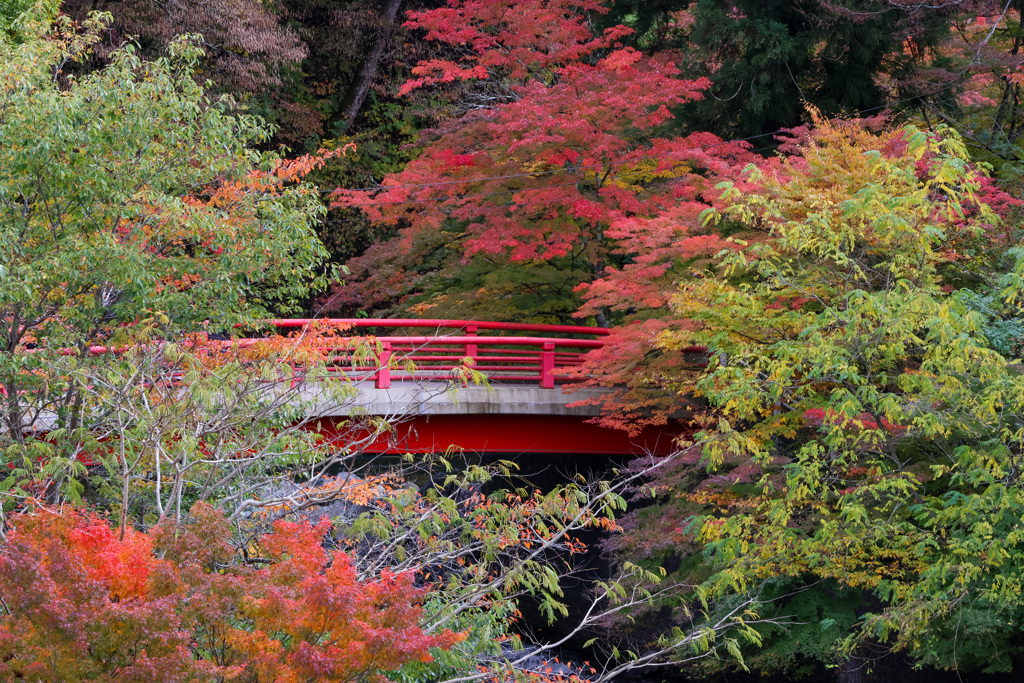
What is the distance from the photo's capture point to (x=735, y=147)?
51.1 feet

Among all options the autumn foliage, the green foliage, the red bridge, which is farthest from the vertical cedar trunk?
the autumn foliage

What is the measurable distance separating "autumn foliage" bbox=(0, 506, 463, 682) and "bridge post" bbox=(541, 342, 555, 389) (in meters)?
9.39

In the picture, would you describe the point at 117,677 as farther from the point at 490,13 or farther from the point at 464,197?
the point at 490,13

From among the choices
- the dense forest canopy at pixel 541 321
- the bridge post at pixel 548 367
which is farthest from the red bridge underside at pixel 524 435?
the dense forest canopy at pixel 541 321

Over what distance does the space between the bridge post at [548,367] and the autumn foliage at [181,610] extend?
→ 370 inches

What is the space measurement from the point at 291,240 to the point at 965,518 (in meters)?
7.33

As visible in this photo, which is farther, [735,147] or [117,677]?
[735,147]

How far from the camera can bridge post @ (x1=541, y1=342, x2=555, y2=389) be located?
14773 millimetres

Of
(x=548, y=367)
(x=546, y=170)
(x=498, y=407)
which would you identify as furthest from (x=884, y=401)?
(x=546, y=170)

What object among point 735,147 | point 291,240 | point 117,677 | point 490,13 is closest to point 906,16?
point 735,147

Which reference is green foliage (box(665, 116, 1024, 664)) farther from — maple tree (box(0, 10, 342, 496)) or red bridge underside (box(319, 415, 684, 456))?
maple tree (box(0, 10, 342, 496))

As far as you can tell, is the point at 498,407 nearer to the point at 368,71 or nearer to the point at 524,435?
the point at 524,435

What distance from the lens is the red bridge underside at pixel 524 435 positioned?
13891 mm

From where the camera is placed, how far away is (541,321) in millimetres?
18859
